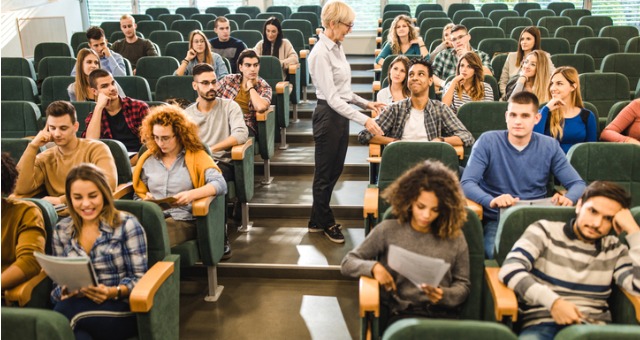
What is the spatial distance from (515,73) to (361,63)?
288cm

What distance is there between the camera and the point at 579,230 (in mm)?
1804

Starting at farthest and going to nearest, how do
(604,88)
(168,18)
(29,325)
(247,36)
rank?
(168,18)
(247,36)
(604,88)
(29,325)

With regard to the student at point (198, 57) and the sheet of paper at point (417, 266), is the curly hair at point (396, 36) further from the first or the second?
the sheet of paper at point (417, 266)

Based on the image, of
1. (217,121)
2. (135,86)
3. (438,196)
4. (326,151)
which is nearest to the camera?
(438,196)

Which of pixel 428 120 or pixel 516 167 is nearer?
pixel 516 167

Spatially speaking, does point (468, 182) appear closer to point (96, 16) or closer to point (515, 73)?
point (515, 73)

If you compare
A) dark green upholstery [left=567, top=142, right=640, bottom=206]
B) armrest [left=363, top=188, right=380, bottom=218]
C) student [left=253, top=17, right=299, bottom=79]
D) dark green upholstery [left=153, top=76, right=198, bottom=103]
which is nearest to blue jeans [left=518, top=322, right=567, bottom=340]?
armrest [left=363, top=188, right=380, bottom=218]

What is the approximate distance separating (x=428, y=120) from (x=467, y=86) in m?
0.75

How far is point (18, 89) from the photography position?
432cm

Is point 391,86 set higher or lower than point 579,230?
higher

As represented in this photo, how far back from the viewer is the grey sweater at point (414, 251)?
6.11 feet

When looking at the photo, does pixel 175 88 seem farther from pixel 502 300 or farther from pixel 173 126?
pixel 502 300

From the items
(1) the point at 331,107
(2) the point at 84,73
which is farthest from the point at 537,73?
(2) the point at 84,73

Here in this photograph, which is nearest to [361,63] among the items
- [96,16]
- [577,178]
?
[96,16]
